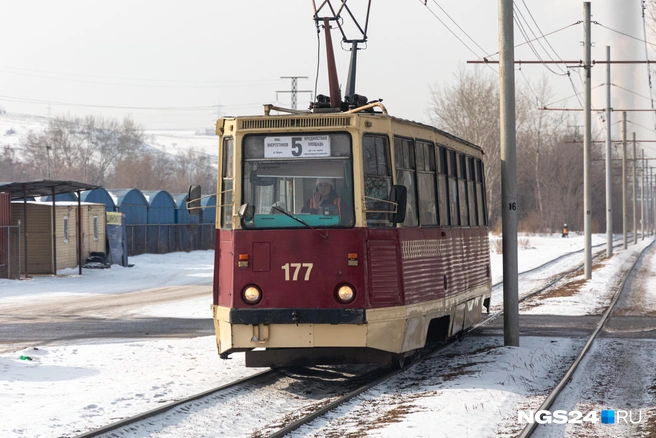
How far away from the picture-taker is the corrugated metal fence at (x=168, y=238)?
4681 centimetres

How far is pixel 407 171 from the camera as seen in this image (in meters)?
11.4

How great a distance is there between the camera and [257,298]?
10.5 m

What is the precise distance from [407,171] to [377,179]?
Result: 75cm

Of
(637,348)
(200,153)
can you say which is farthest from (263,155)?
(200,153)

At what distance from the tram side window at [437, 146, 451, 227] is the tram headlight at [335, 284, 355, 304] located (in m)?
2.69

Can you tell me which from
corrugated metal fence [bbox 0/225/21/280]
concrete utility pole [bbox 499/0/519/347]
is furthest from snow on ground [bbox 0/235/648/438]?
corrugated metal fence [bbox 0/225/21/280]

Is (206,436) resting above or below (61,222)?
below

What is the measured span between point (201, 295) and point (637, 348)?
14.9 meters

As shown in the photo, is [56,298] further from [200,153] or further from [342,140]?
[200,153]

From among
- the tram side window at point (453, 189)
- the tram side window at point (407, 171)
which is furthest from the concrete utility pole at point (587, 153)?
the tram side window at point (407, 171)

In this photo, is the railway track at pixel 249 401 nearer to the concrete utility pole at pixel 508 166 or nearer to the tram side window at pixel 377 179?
the tram side window at pixel 377 179

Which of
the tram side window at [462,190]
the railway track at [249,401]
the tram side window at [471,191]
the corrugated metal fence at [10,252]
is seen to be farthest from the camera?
the corrugated metal fence at [10,252]

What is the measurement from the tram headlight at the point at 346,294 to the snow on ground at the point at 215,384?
100 centimetres

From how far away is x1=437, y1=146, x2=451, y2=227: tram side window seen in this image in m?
12.7
